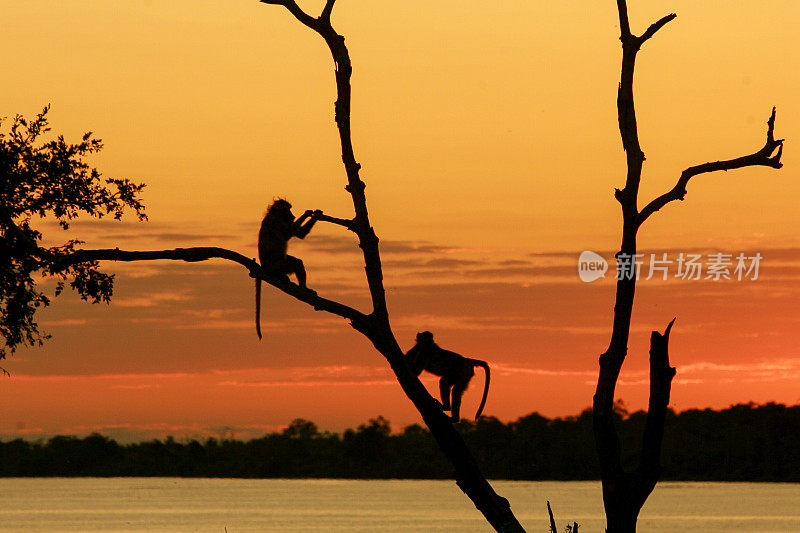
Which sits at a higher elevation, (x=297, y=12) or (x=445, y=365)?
(x=297, y=12)

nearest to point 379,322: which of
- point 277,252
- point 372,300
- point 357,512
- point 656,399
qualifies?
point 372,300

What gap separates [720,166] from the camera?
652 inches

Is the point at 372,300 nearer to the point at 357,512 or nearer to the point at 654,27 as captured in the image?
the point at 654,27

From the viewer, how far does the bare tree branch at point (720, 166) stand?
16469 millimetres

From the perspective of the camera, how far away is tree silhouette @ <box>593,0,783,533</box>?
53.6 ft

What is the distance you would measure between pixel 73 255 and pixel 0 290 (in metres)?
5.09

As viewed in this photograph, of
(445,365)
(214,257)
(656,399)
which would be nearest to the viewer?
(214,257)

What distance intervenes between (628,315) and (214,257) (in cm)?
516

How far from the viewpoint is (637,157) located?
16547 mm

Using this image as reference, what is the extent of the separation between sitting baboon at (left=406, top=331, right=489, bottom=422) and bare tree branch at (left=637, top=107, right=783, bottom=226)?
2914mm

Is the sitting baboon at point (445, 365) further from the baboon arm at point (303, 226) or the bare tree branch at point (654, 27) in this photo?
the bare tree branch at point (654, 27)

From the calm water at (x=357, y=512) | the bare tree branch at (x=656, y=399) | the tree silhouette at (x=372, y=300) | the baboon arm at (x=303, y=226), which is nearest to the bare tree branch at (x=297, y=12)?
the tree silhouette at (x=372, y=300)

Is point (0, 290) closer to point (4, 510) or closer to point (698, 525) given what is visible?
point (698, 525)

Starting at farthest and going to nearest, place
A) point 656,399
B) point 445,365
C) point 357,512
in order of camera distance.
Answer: point 357,512 → point 445,365 → point 656,399
